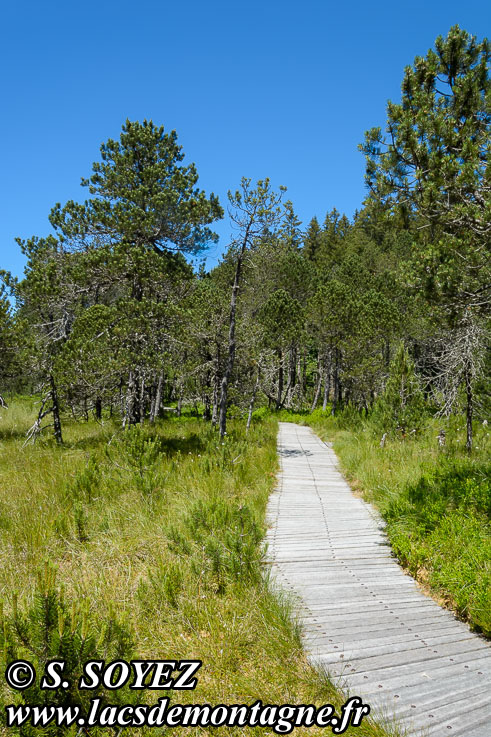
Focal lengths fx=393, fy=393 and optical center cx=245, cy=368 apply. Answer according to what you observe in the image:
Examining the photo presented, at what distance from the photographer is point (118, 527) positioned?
512 cm

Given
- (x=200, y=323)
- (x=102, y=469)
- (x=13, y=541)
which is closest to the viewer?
(x=13, y=541)

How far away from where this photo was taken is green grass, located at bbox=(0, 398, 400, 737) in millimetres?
2738

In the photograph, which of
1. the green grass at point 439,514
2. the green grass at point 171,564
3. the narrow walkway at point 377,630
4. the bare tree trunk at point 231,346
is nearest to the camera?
the narrow walkway at point 377,630

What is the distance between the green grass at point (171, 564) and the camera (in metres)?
2.74

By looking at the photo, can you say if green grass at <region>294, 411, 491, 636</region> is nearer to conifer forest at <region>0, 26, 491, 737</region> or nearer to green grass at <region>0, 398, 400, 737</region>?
conifer forest at <region>0, 26, 491, 737</region>

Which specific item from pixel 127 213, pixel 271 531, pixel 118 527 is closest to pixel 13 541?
pixel 118 527

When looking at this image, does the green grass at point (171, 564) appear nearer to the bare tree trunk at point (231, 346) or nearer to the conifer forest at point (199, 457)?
the conifer forest at point (199, 457)

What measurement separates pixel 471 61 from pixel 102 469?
8720mm

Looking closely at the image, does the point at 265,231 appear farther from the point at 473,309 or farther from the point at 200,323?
the point at 473,309

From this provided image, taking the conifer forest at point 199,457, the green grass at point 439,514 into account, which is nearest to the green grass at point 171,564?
the conifer forest at point 199,457

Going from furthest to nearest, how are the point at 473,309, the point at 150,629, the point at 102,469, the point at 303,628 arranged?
the point at 102,469 → the point at 473,309 → the point at 303,628 → the point at 150,629

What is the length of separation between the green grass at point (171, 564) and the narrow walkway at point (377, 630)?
0.97 ft

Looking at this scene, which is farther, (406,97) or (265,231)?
(265,231)

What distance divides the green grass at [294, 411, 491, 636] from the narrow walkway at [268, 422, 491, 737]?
0.19 m
